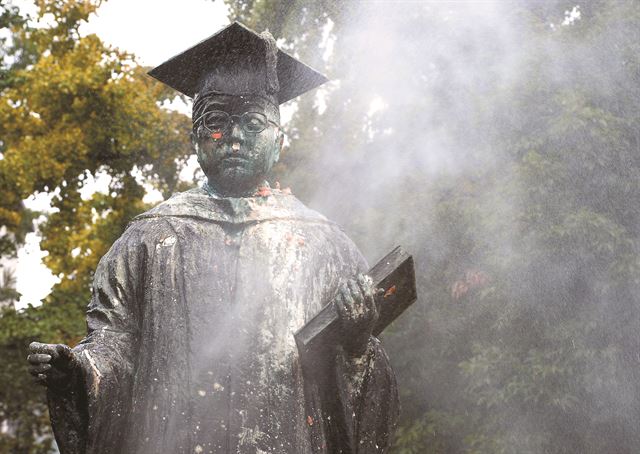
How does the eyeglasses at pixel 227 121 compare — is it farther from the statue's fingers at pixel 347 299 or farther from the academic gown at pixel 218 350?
the statue's fingers at pixel 347 299

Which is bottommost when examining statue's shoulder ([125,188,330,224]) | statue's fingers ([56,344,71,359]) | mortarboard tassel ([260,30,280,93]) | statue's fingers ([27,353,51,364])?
statue's fingers ([27,353,51,364])

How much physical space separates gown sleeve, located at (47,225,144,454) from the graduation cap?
28.6 inches

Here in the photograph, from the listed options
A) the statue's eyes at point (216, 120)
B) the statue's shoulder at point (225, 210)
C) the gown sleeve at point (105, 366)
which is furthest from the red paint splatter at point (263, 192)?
the gown sleeve at point (105, 366)

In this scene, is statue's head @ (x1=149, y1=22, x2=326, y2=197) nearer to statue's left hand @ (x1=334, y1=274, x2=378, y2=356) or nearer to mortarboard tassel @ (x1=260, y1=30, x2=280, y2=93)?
mortarboard tassel @ (x1=260, y1=30, x2=280, y2=93)

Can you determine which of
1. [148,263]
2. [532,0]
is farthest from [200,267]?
[532,0]

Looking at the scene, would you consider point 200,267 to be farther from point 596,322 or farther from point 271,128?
point 596,322

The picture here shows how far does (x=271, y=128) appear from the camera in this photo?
3.28 m

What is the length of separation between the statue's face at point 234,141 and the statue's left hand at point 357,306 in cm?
69

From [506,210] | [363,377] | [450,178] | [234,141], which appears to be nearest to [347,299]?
[363,377]

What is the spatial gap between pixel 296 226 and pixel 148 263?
587 millimetres

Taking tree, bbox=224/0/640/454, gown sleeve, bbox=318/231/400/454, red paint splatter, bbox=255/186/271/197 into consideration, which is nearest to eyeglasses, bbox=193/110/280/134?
red paint splatter, bbox=255/186/271/197

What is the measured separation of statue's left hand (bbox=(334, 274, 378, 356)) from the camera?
2768 millimetres

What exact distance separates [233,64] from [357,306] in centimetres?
116

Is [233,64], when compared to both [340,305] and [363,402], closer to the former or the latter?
[340,305]
